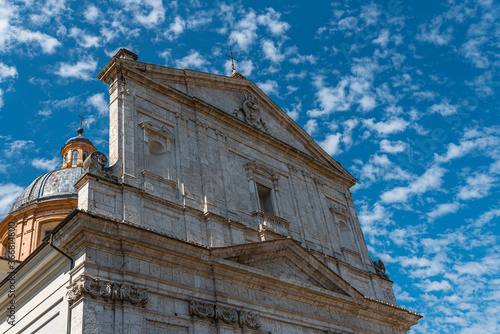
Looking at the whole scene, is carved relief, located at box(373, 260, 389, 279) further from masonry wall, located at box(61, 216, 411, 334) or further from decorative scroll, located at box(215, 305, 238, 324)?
decorative scroll, located at box(215, 305, 238, 324)

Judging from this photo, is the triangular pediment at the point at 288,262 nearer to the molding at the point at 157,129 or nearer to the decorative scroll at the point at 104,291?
the decorative scroll at the point at 104,291

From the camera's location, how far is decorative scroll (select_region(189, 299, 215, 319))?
1277cm

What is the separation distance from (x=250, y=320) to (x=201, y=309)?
1592mm

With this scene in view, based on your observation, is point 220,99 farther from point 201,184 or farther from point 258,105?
point 201,184

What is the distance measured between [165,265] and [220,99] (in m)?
8.22

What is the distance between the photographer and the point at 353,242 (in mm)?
20969

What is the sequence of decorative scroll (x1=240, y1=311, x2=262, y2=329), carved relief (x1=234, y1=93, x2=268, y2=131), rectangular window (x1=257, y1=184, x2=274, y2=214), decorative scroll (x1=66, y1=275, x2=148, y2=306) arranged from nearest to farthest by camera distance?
decorative scroll (x1=66, y1=275, x2=148, y2=306), decorative scroll (x1=240, y1=311, x2=262, y2=329), rectangular window (x1=257, y1=184, x2=274, y2=214), carved relief (x1=234, y1=93, x2=268, y2=131)

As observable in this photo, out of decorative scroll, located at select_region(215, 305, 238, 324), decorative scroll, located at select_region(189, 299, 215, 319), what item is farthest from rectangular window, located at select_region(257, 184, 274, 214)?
decorative scroll, located at select_region(189, 299, 215, 319)

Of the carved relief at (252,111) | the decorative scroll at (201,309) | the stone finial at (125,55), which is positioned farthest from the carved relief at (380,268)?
the stone finial at (125,55)

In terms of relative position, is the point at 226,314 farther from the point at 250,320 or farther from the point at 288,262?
the point at 288,262

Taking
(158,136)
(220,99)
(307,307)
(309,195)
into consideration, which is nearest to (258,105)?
(220,99)

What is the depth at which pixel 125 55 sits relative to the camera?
1705 cm

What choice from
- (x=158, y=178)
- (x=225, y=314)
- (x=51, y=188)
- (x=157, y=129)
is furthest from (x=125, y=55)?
(x=51, y=188)

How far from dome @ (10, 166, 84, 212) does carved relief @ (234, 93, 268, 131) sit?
10.5 m
